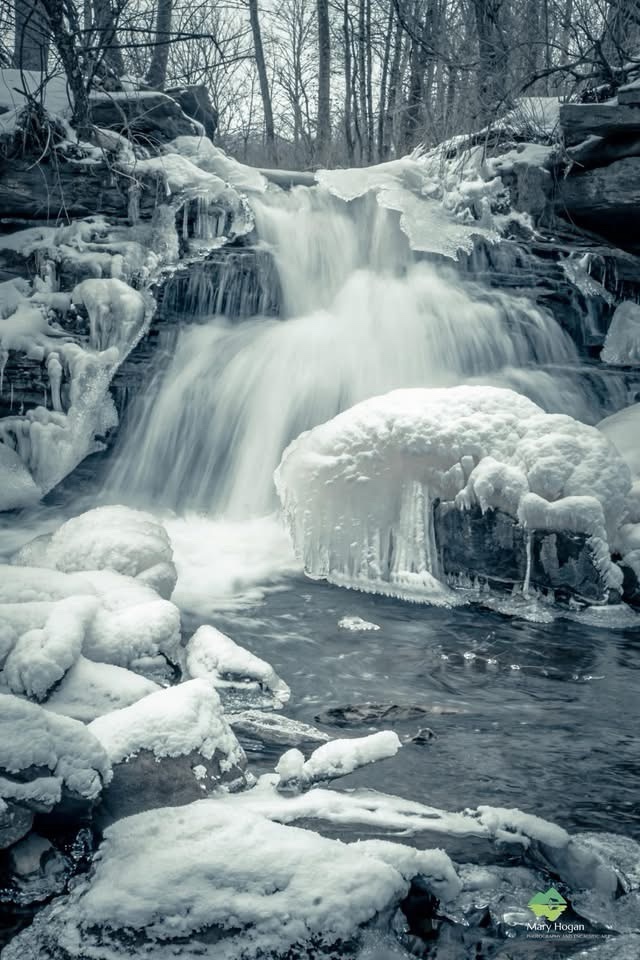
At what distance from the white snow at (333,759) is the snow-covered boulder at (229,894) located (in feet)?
1.22

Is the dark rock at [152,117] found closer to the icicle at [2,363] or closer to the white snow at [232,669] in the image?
the icicle at [2,363]

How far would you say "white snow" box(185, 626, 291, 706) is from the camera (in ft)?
11.1

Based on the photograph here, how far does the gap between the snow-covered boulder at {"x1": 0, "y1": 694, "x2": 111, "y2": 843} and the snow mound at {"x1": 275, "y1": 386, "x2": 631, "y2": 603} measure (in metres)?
2.72

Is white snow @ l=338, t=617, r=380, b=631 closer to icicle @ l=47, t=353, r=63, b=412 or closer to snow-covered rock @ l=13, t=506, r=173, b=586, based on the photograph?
snow-covered rock @ l=13, t=506, r=173, b=586

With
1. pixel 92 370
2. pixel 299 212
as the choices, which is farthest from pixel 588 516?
pixel 299 212

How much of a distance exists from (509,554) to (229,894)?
3053 mm

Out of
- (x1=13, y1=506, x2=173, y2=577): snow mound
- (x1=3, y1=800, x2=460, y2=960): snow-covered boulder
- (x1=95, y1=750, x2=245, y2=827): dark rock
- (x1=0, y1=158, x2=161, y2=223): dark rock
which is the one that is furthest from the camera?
(x1=0, y1=158, x2=161, y2=223): dark rock

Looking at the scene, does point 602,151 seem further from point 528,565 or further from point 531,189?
point 528,565

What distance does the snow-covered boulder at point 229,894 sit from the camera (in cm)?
183

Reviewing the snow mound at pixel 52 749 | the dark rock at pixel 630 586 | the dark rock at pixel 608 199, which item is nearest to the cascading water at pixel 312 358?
the dark rock at pixel 608 199

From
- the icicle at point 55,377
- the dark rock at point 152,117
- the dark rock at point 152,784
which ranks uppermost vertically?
the dark rock at point 152,117

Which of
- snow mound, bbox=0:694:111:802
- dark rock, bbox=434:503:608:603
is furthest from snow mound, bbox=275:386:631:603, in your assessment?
snow mound, bbox=0:694:111:802

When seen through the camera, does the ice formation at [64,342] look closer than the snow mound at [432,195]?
Yes

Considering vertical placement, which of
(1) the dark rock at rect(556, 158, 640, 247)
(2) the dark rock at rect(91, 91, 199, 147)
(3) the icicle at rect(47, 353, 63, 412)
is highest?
(2) the dark rock at rect(91, 91, 199, 147)
